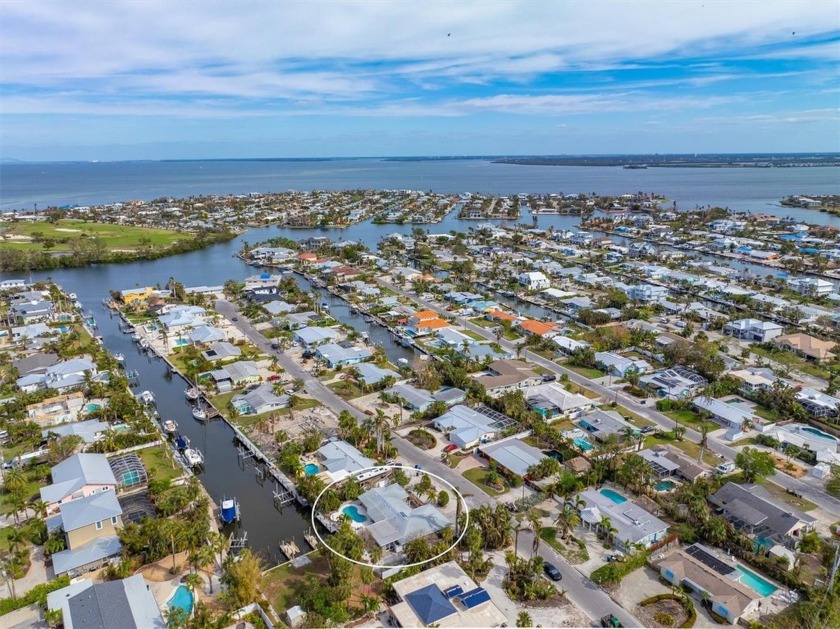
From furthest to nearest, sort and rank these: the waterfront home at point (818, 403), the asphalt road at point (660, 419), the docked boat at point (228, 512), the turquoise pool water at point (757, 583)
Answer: the waterfront home at point (818, 403), the asphalt road at point (660, 419), the docked boat at point (228, 512), the turquoise pool water at point (757, 583)

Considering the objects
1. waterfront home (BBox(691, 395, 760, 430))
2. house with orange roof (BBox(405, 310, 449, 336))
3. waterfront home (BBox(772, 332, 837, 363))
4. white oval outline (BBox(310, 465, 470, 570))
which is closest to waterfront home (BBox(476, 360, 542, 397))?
house with orange roof (BBox(405, 310, 449, 336))

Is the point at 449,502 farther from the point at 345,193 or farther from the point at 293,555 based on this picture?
the point at 345,193

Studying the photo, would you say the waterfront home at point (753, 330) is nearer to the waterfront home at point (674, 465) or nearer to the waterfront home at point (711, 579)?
the waterfront home at point (674, 465)

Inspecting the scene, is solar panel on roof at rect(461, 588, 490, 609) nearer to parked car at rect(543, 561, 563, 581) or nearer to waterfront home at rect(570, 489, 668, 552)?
parked car at rect(543, 561, 563, 581)

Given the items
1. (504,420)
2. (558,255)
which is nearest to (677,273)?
(558,255)

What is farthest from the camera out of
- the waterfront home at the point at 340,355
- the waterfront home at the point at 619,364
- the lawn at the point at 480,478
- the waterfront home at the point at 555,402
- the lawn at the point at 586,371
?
the waterfront home at the point at 340,355

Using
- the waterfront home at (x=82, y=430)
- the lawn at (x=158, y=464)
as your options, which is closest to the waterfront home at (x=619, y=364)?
the lawn at (x=158, y=464)
